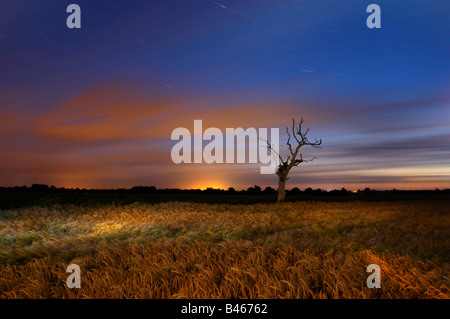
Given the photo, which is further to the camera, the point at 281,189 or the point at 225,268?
the point at 281,189

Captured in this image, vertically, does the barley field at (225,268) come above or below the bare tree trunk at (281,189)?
below

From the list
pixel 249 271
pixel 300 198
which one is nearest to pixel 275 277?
pixel 249 271

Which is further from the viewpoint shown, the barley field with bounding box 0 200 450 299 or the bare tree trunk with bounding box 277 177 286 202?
the bare tree trunk with bounding box 277 177 286 202

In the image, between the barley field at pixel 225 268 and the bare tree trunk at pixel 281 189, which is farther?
the bare tree trunk at pixel 281 189

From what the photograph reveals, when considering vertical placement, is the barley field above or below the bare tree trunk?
below

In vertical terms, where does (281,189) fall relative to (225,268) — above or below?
above

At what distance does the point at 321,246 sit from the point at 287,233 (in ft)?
7.20

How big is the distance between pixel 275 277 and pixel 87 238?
6.66 metres

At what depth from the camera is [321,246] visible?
30.5 feet

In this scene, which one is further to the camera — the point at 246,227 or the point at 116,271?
the point at 246,227

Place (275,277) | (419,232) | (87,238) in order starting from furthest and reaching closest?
(419,232) → (87,238) → (275,277)
